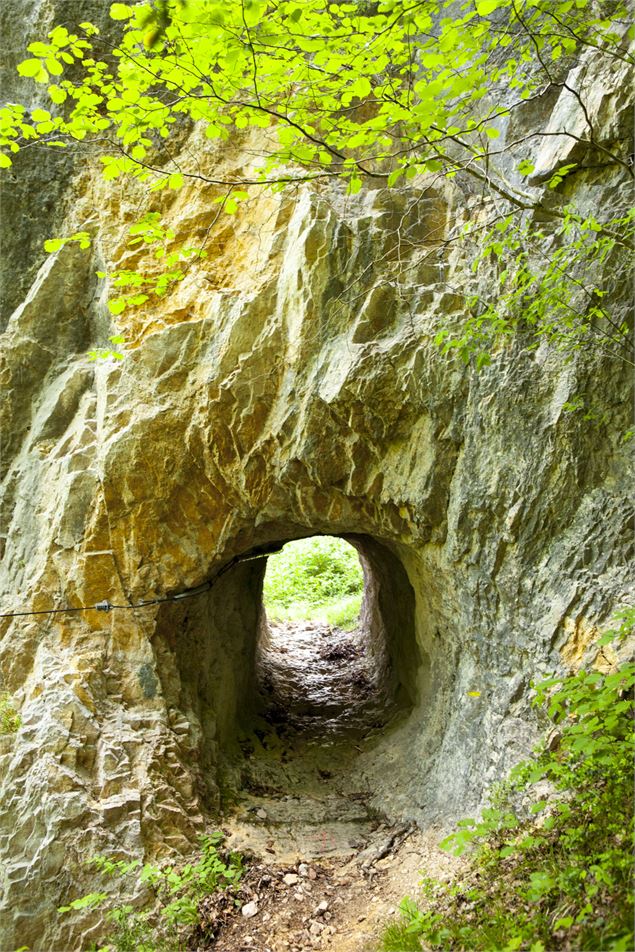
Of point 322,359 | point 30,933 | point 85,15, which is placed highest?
point 85,15

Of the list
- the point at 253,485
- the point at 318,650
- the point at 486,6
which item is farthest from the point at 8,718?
the point at 318,650

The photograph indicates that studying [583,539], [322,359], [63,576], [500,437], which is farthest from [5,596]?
[583,539]

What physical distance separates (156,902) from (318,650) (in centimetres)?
729

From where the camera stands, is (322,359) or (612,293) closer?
(612,293)

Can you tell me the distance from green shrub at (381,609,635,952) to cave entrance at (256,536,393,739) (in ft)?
14.8

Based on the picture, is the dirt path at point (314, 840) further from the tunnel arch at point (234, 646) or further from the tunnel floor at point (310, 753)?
the tunnel arch at point (234, 646)

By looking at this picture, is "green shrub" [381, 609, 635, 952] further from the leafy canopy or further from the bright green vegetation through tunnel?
the bright green vegetation through tunnel

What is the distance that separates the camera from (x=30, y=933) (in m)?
4.13

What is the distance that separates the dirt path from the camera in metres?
4.23

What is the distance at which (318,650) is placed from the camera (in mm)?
11492

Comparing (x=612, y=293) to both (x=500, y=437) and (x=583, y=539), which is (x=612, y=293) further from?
(x=583, y=539)

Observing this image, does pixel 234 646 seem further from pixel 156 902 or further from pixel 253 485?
pixel 156 902

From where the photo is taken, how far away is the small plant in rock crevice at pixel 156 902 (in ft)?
13.4

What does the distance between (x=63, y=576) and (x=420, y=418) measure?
3.46 meters
